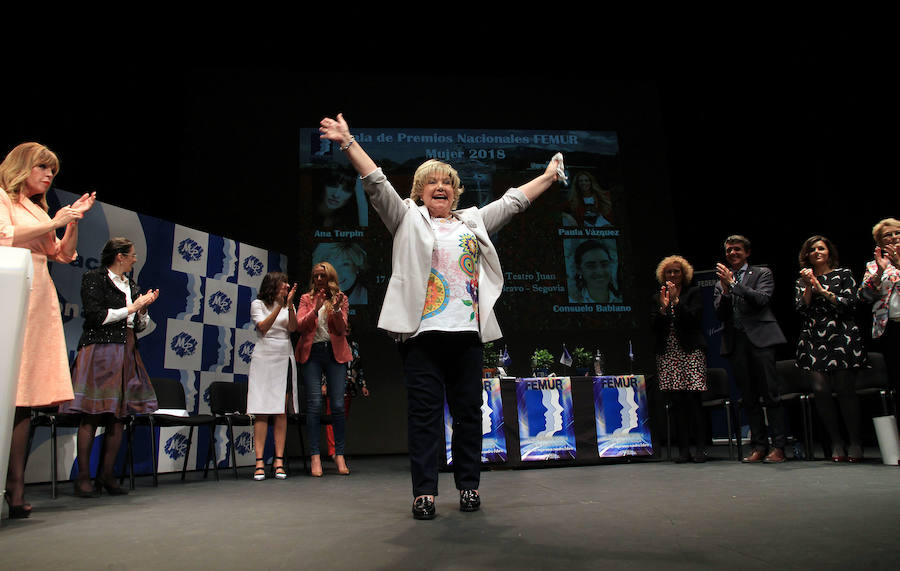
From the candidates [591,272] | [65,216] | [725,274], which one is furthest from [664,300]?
[65,216]

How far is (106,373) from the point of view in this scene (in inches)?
135

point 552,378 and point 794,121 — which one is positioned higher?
point 794,121

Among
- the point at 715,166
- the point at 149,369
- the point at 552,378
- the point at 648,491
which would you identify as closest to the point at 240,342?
the point at 149,369

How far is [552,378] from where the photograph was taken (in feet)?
15.5

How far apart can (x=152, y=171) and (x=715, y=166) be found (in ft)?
20.5

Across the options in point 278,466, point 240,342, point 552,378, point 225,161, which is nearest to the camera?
point 278,466

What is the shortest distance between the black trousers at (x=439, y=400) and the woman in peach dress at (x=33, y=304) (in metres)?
1.48

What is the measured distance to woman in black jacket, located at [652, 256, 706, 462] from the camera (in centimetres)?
445

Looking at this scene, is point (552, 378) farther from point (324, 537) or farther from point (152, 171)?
point (152, 171)

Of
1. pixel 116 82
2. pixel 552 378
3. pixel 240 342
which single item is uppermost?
pixel 116 82

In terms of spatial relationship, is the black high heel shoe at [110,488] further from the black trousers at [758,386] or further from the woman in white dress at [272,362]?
the black trousers at [758,386]

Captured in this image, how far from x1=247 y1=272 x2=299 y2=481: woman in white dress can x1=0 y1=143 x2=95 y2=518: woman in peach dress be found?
1.79 meters

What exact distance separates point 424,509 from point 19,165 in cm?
226

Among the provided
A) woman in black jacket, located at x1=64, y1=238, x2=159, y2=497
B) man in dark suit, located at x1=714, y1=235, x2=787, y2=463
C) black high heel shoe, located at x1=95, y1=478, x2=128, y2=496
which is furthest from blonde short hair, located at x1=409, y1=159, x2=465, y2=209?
black high heel shoe, located at x1=95, y1=478, x2=128, y2=496
